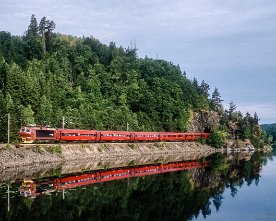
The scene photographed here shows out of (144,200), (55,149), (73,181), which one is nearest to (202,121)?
(55,149)

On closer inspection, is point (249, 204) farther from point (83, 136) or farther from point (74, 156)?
point (83, 136)

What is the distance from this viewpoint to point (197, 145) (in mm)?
127250

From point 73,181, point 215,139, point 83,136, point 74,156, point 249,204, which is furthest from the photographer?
point 215,139

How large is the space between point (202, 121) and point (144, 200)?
385 ft

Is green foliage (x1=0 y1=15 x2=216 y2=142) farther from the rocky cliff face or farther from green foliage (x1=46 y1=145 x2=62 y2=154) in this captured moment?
green foliage (x1=46 y1=145 x2=62 y2=154)

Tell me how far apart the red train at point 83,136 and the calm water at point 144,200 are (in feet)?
77.6

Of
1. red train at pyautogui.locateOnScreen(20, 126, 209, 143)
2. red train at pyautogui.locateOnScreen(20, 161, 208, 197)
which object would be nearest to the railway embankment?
red train at pyautogui.locateOnScreen(20, 126, 209, 143)

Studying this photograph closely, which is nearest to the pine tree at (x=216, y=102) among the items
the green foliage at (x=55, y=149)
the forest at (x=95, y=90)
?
the forest at (x=95, y=90)

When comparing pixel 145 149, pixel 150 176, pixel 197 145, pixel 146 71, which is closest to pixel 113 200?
pixel 150 176

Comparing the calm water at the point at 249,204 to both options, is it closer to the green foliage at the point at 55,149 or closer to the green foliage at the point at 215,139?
the green foliage at the point at 55,149

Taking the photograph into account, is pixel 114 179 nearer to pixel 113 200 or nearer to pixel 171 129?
pixel 113 200

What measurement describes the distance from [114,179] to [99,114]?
184 feet

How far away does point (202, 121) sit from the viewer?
493 feet

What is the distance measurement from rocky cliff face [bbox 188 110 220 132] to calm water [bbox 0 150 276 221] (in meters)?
96.1
